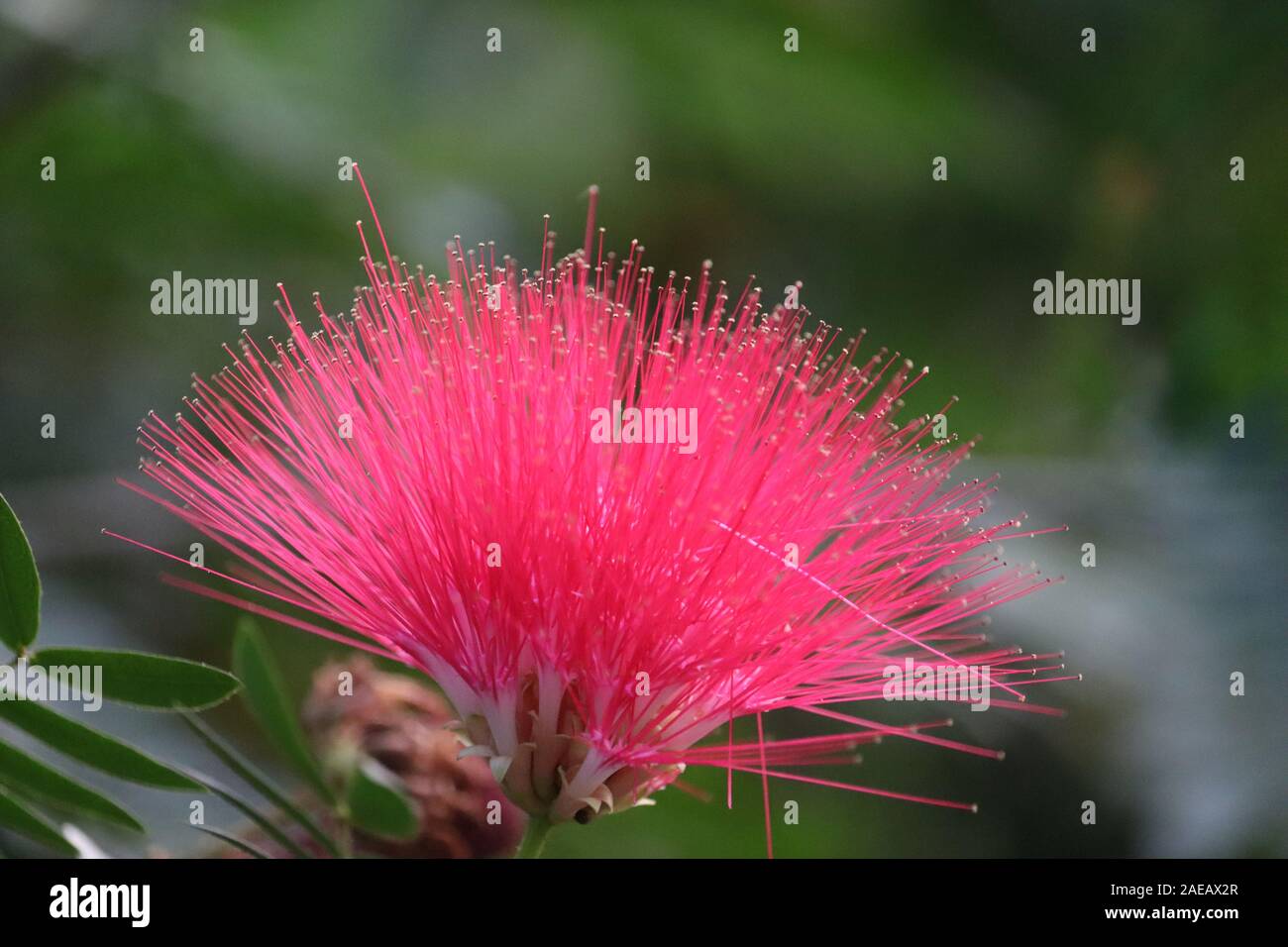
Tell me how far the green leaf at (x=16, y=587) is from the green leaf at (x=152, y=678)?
0.11 ft

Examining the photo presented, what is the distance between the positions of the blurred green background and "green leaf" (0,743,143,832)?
62cm

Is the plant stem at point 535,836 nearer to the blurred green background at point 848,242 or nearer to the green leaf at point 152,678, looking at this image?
the green leaf at point 152,678

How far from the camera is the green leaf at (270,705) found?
1.68 m

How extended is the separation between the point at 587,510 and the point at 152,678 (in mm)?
479

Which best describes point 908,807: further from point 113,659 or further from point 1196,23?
point 113,659

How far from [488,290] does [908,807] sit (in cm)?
251

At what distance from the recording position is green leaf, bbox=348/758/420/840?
5.32 ft

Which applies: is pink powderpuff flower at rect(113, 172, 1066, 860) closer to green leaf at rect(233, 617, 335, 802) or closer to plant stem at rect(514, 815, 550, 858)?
plant stem at rect(514, 815, 550, 858)

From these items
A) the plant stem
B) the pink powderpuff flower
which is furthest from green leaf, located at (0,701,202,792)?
the plant stem

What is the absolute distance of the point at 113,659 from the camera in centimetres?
138

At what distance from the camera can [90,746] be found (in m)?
1.41

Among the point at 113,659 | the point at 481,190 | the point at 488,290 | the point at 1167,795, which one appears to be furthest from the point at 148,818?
the point at 481,190

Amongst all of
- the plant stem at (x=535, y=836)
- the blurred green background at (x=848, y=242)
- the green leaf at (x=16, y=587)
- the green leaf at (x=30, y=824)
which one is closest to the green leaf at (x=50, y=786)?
the green leaf at (x=30, y=824)

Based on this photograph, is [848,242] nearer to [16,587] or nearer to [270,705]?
[270,705]
